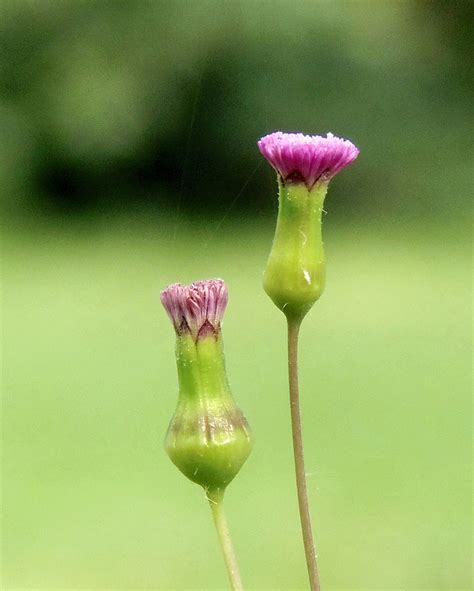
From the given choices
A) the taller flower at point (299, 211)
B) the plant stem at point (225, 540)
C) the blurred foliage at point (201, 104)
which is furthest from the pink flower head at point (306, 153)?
the blurred foliage at point (201, 104)

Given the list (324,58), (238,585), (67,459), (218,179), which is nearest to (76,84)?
(218,179)

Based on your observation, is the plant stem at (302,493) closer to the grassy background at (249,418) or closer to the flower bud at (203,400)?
the flower bud at (203,400)

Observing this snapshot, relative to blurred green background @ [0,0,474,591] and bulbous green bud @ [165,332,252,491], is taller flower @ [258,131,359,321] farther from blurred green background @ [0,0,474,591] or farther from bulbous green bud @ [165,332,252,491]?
blurred green background @ [0,0,474,591]

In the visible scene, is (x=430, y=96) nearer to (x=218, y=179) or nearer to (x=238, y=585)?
(x=218, y=179)

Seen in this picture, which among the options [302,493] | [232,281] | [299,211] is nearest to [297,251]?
[299,211]

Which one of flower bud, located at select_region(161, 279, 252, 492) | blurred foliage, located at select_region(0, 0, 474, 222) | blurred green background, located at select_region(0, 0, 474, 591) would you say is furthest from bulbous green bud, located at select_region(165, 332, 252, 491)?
blurred foliage, located at select_region(0, 0, 474, 222)

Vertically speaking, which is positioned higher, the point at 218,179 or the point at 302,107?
the point at 302,107

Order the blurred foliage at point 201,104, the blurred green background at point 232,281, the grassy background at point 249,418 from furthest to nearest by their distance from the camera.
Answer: the blurred foliage at point 201,104 → the blurred green background at point 232,281 → the grassy background at point 249,418
